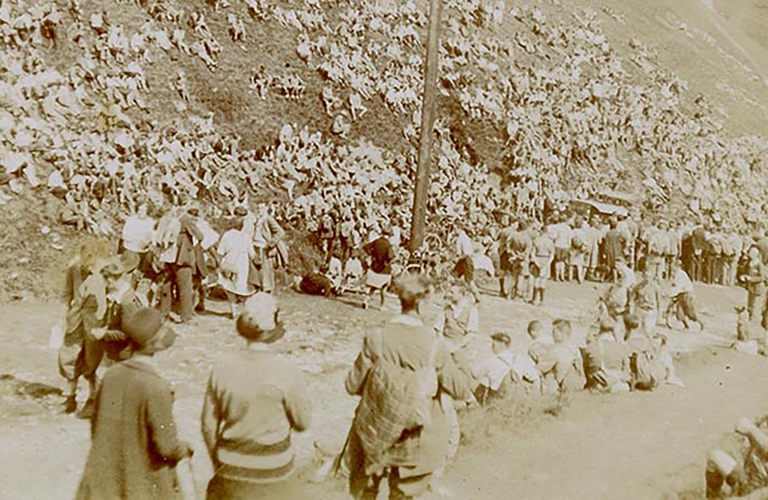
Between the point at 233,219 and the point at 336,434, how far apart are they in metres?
9.46

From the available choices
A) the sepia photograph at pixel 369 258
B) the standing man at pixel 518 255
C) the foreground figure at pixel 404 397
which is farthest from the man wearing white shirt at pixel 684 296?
the foreground figure at pixel 404 397

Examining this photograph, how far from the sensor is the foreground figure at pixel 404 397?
4660mm

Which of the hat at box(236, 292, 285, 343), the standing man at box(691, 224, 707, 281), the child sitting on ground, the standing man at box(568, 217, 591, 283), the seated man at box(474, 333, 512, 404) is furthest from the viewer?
the standing man at box(691, 224, 707, 281)

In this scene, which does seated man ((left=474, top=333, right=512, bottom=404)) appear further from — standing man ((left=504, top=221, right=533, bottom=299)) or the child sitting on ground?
standing man ((left=504, top=221, right=533, bottom=299))

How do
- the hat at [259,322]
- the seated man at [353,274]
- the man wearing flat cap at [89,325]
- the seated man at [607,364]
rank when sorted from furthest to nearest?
the seated man at [353,274] < the seated man at [607,364] < the man wearing flat cap at [89,325] < the hat at [259,322]

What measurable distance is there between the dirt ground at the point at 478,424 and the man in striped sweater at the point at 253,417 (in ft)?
7.43

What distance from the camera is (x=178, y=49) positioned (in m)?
19.5

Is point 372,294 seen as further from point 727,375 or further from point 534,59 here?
point 534,59

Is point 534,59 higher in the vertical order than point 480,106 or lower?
higher

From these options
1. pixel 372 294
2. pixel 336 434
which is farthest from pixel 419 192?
pixel 336 434

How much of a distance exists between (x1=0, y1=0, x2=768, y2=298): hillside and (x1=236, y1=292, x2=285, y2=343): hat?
10103 mm

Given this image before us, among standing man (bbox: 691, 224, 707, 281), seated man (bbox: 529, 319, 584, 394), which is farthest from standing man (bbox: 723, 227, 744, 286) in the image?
seated man (bbox: 529, 319, 584, 394)

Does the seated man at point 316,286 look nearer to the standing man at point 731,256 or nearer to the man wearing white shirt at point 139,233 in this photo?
the man wearing white shirt at point 139,233

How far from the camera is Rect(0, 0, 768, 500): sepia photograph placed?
4.73 metres
